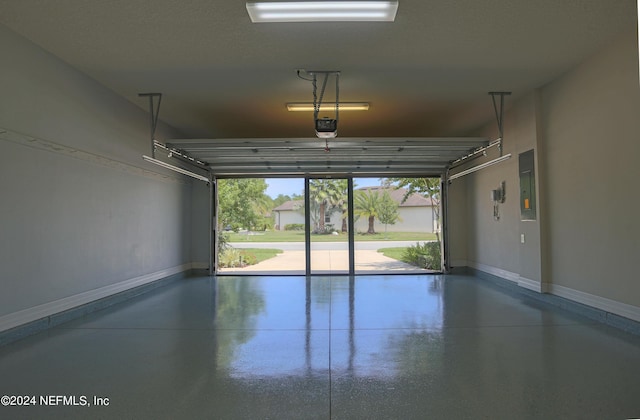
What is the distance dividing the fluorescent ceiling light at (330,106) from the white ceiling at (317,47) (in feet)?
0.61

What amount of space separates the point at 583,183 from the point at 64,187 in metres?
6.59

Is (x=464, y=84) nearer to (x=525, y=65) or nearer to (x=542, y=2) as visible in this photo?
(x=525, y=65)

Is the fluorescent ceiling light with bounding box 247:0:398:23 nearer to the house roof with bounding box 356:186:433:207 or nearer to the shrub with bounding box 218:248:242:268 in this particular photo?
the house roof with bounding box 356:186:433:207

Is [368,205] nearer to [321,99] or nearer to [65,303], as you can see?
[321,99]

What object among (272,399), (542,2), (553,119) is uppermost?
(542,2)

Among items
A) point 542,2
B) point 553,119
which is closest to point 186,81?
point 542,2

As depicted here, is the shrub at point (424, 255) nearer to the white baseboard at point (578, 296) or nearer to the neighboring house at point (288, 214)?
the white baseboard at point (578, 296)

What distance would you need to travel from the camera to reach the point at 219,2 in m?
3.40

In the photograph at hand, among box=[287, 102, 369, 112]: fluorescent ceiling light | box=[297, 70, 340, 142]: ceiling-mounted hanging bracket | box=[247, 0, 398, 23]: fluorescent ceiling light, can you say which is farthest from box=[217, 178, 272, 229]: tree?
box=[247, 0, 398, 23]: fluorescent ceiling light

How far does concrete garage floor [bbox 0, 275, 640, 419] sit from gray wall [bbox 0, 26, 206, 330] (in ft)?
1.94

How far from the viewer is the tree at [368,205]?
350 inches

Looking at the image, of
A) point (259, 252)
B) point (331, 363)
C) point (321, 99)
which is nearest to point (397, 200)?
point (259, 252)

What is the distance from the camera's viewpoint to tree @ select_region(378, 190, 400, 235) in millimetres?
Answer: 8961

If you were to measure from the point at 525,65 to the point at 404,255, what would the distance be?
522 centimetres
